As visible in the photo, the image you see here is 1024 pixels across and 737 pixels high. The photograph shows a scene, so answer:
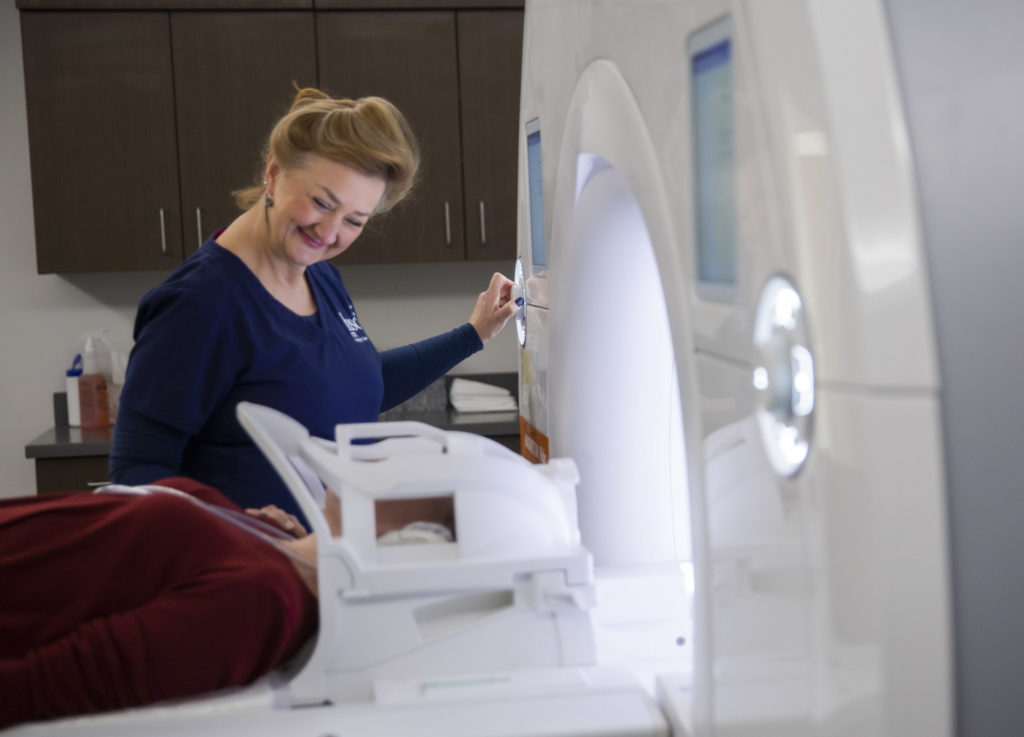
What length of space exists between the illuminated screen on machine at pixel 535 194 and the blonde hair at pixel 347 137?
0.20 meters

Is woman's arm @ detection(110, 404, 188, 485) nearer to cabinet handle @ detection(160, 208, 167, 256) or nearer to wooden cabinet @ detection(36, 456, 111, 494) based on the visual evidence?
wooden cabinet @ detection(36, 456, 111, 494)

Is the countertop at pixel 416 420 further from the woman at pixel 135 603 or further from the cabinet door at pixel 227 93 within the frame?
the woman at pixel 135 603

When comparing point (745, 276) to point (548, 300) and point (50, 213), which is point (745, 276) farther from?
point (50, 213)

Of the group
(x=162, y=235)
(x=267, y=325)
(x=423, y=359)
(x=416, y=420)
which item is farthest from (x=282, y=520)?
(x=162, y=235)

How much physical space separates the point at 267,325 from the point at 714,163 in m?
1.06

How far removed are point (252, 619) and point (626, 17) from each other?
61 cm

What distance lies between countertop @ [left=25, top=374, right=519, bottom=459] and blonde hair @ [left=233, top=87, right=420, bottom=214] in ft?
4.77

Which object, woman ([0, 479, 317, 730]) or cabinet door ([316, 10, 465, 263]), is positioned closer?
woman ([0, 479, 317, 730])

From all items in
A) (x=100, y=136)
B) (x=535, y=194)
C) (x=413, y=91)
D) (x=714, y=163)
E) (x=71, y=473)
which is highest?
(x=413, y=91)

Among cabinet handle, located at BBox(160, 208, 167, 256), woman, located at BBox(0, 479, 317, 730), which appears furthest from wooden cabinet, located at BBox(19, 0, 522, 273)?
woman, located at BBox(0, 479, 317, 730)

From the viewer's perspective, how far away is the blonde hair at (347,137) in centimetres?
164

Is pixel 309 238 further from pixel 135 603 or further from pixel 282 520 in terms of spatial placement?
pixel 135 603

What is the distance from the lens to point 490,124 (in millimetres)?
3443

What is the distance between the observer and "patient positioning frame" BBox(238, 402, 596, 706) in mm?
888
